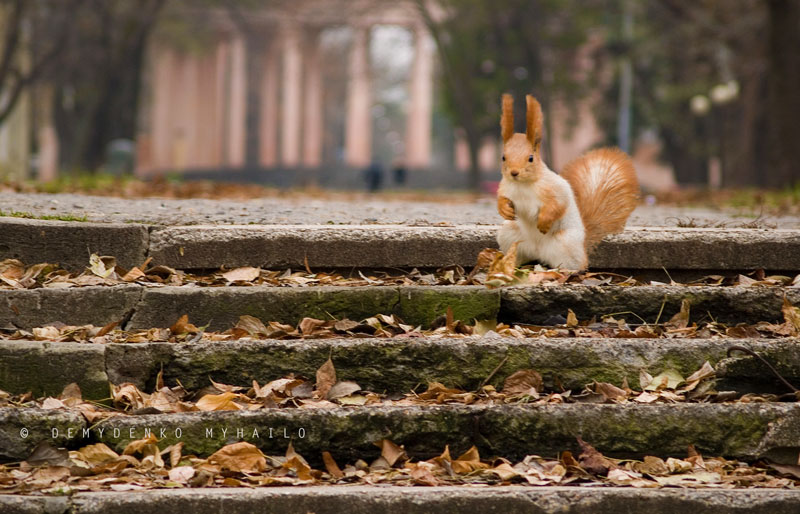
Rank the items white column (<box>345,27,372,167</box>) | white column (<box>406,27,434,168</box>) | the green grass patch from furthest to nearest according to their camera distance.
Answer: white column (<box>345,27,372,167</box>)
white column (<box>406,27,434,168</box>)
the green grass patch

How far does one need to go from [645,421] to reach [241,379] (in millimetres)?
1348

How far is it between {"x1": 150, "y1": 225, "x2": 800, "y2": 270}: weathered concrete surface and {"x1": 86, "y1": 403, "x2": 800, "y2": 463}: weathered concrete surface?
131 cm

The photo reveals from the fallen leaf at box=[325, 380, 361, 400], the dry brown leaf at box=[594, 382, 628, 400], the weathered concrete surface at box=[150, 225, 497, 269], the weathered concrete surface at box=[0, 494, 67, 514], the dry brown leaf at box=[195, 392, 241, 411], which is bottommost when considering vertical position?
the weathered concrete surface at box=[0, 494, 67, 514]

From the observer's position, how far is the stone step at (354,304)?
396 centimetres

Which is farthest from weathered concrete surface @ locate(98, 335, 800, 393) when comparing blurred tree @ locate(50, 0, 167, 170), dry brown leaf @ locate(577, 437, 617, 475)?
blurred tree @ locate(50, 0, 167, 170)

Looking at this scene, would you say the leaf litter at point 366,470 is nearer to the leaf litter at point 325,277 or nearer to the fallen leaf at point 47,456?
the fallen leaf at point 47,456

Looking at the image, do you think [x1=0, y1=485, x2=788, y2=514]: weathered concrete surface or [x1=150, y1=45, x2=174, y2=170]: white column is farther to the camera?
[x1=150, y1=45, x2=174, y2=170]: white column

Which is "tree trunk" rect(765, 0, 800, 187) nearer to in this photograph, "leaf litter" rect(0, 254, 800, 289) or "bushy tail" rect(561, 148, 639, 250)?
"bushy tail" rect(561, 148, 639, 250)

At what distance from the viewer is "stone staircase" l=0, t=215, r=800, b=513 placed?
2953mm

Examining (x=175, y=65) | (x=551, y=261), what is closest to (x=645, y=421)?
(x=551, y=261)

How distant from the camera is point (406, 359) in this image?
3580 millimetres

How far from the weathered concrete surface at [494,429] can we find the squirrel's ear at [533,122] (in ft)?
4.31

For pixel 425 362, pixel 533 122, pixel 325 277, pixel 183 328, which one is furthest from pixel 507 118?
pixel 183 328

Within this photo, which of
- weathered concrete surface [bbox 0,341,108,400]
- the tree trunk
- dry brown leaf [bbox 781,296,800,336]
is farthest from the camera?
the tree trunk
